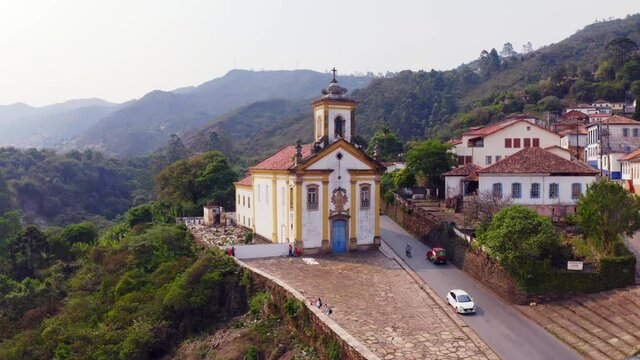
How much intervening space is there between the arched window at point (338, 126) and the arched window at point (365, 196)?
10.7ft

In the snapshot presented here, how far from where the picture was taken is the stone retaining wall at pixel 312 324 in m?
16.5

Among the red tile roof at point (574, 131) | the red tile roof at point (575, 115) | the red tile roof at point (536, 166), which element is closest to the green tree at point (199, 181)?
the red tile roof at point (536, 166)

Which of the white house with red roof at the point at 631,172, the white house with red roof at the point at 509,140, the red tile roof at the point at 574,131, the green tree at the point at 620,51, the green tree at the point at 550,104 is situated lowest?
the white house with red roof at the point at 631,172

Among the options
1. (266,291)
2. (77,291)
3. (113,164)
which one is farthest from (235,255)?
(113,164)

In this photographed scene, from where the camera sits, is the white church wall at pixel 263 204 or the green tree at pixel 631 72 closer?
the white church wall at pixel 263 204

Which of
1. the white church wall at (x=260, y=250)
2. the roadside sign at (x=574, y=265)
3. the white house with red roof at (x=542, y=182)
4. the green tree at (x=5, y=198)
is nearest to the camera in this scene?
the roadside sign at (x=574, y=265)

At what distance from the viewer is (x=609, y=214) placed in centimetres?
2172

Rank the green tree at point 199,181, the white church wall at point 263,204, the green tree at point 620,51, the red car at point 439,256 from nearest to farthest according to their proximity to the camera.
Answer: the red car at point 439,256
the white church wall at point 263,204
the green tree at point 199,181
the green tree at point 620,51

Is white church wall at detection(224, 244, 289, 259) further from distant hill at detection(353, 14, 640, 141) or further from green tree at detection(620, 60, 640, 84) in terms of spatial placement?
green tree at detection(620, 60, 640, 84)

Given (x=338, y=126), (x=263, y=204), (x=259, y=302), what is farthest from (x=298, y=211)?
(x=259, y=302)

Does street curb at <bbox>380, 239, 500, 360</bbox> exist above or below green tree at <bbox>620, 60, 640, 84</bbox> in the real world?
below

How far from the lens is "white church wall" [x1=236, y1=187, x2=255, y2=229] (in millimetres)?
38281

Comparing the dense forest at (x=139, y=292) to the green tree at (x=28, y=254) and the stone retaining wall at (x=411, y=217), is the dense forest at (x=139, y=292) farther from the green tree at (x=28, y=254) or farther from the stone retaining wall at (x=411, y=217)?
the stone retaining wall at (x=411, y=217)

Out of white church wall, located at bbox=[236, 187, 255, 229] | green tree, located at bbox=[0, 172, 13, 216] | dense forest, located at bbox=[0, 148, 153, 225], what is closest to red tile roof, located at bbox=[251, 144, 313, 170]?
white church wall, located at bbox=[236, 187, 255, 229]
